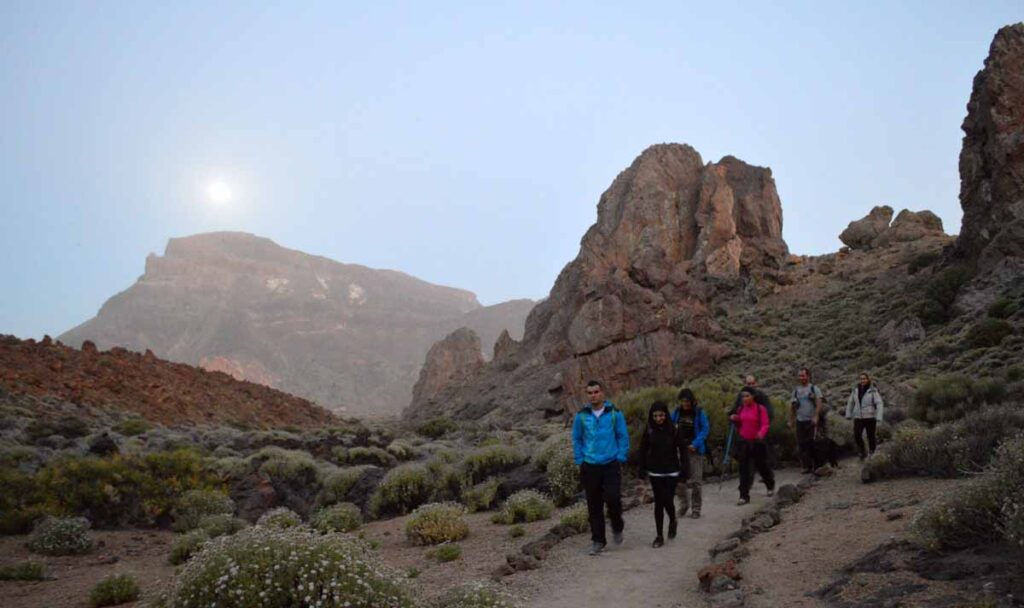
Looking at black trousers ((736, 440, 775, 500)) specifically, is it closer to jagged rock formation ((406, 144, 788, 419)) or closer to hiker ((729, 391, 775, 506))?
hiker ((729, 391, 775, 506))

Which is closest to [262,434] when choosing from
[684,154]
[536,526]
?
[536,526]

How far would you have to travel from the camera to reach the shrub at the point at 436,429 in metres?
38.9

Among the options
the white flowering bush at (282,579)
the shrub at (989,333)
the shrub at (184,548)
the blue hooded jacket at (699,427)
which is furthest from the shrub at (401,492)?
the shrub at (989,333)

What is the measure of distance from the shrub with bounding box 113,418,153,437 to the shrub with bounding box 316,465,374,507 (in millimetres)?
13617

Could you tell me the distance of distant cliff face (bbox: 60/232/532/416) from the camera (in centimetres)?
12988

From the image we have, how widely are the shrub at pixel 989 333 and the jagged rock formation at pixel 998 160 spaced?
26.4 ft

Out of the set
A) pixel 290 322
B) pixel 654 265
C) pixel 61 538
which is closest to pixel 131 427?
pixel 61 538

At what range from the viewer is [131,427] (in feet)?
89.8

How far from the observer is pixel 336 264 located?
197 meters

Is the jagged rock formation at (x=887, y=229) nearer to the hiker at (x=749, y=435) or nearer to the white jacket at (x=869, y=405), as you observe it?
the white jacket at (x=869, y=405)

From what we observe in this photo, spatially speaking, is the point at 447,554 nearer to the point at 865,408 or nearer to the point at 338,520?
→ the point at 338,520

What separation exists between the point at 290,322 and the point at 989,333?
136 meters

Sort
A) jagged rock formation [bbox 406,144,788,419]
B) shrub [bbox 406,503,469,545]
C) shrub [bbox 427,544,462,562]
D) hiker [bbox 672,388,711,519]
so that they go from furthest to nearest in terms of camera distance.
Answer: jagged rock formation [bbox 406,144,788,419] → shrub [bbox 406,503,469,545] → hiker [bbox 672,388,711,519] → shrub [bbox 427,544,462,562]

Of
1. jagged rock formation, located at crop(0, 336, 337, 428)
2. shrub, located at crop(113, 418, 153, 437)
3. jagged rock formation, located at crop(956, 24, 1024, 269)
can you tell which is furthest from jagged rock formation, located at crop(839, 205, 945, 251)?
shrub, located at crop(113, 418, 153, 437)
